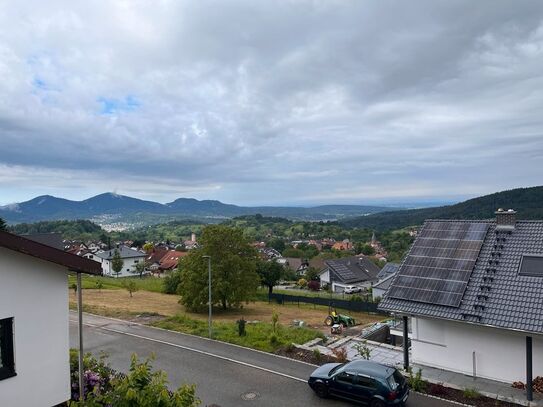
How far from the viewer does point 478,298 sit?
1588 centimetres

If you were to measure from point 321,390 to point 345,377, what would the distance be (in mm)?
1147

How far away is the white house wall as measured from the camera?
14914 millimetres

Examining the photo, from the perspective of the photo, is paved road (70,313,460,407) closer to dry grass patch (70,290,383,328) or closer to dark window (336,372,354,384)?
dark window (336,372,354,384)

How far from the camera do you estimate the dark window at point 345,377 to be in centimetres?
1389

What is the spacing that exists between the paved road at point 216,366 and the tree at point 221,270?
9.27 m

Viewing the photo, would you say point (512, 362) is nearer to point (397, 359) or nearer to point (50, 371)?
point (397, 359)

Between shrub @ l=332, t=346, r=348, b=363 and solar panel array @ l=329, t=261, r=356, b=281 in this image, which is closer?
shrub @ l=332, t=346, r=348, b=363

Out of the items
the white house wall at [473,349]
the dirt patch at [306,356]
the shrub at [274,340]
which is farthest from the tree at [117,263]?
the white house wall at [473,349]

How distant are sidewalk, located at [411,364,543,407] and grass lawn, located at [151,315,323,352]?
21.4 ft

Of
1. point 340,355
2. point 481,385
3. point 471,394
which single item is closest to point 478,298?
point 481,385

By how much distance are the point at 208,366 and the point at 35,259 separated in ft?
38.0

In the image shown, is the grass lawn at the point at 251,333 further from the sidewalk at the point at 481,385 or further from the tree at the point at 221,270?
the tree at the point at 221,270

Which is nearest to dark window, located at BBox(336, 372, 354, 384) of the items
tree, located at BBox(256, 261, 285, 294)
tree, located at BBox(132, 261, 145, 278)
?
tree, located at BBox(256, 261, 285, 294)

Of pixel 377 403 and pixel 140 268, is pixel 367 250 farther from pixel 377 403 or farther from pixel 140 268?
pixel 377 403
